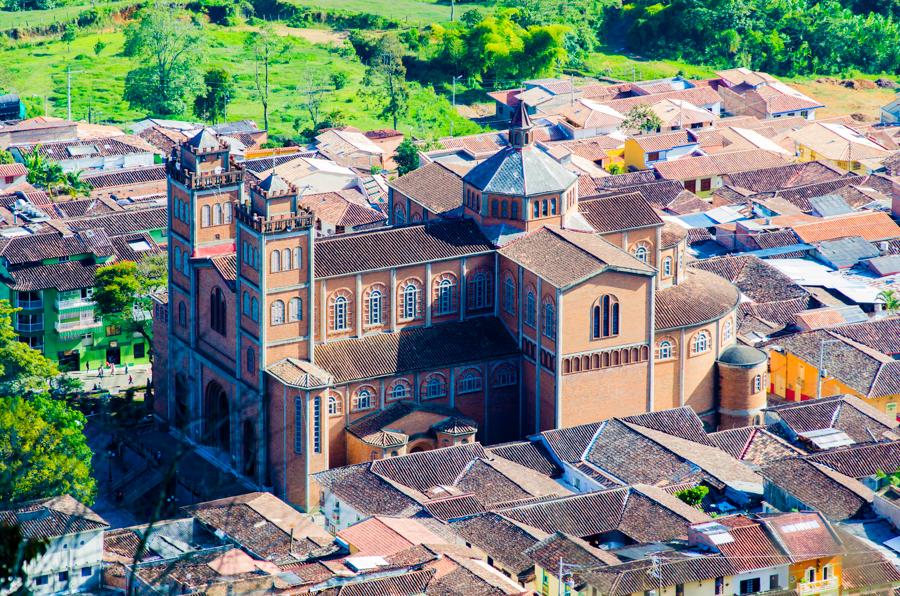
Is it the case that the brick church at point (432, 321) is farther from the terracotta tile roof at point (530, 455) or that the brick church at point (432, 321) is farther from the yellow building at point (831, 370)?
the yellow building at point (831, 370)

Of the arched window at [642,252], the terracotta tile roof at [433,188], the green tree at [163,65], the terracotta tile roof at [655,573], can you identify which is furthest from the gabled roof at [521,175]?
the green tree at [163,65]

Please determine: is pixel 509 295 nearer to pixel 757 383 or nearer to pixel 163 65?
pixel 757 383

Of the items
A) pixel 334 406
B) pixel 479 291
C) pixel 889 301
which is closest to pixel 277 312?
pixel 334 406

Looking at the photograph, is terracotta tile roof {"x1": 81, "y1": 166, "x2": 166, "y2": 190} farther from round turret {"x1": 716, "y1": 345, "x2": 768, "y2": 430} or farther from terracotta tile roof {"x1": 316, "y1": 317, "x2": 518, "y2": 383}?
round turret {"x1": 716, "y1": 345, "x2": 768, "y2": 430}

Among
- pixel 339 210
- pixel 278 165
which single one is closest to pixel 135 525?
pixel 339 210

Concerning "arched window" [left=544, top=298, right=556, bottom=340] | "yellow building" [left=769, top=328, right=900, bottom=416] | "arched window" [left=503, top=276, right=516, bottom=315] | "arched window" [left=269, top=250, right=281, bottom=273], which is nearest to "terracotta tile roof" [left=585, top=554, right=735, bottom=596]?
"arched window" [left=544, top=298, right=556, bottom=340]

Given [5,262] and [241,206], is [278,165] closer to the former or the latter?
[5,262]
